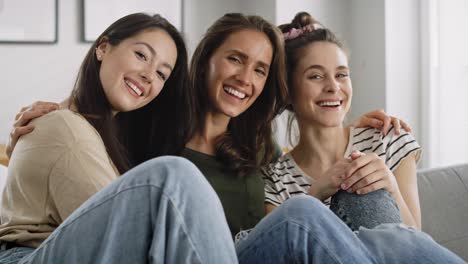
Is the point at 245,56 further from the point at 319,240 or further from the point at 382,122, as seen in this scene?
the point at 319,240

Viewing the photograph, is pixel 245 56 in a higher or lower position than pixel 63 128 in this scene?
higher

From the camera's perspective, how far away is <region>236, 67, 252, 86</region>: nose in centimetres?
161

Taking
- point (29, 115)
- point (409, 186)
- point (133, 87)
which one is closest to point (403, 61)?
point (409, 186)

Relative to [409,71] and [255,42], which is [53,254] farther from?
[409,71]

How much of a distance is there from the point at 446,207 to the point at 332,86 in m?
0.52

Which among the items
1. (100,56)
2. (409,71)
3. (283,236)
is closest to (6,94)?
(100,56)

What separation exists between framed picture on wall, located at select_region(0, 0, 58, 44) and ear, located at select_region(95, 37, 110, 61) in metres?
1.59

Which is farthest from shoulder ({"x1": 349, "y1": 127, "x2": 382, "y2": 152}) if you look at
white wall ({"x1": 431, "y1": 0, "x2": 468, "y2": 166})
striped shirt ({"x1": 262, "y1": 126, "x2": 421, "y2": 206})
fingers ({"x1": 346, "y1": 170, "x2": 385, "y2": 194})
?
white wall ({"x1": 431, "y1": 0, "x2": 468, "y2": 166})

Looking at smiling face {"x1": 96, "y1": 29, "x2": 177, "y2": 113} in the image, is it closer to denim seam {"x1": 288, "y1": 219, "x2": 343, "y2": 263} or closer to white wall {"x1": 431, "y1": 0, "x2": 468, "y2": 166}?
denim seam {"x1": 288, "y1": 219, "x2": 343, "y2": 263}

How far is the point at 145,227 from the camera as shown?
92cm

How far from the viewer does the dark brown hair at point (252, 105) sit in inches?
65.8

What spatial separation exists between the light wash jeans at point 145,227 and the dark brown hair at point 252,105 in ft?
2.35

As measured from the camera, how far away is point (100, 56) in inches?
59.4

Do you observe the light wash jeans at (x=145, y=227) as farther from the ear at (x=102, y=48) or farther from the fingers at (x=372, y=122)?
the fingers at (x=372, y=122)
